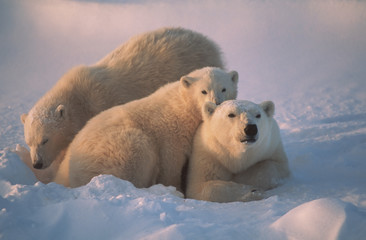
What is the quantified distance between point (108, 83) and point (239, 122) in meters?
2.82

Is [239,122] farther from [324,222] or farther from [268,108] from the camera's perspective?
[324,222]

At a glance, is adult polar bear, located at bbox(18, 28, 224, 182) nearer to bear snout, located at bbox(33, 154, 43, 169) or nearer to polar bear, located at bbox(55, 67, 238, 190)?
bear snout, located at bbox(33, 154, 43, 169)

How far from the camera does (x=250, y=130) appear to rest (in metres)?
3.72

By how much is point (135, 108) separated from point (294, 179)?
203cm

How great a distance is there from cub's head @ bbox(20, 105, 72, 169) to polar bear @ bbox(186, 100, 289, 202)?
83.4 inches

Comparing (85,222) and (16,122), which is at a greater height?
(85,222)

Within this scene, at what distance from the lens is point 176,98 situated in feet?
15.7

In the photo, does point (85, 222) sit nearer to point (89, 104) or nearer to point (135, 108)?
point (135, 108)

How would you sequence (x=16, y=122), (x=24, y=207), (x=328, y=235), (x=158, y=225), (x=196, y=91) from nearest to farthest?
(x=328, y=235), (x=158, y=225), (x=24, y=207), (x=196, y=91), (x=16, y=122)

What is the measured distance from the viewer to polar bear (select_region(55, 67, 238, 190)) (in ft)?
13.9

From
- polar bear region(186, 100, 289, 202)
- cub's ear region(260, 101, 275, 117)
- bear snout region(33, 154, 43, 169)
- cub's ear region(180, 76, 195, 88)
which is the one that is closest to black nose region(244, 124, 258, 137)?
polar bear region(186, 100, 289, 202)

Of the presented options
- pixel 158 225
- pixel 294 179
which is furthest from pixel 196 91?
pixel 158 225

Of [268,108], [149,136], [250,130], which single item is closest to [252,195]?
[250,130]

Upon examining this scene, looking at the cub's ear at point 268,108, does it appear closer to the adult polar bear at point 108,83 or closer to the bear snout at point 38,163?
the adult polar bear at point 108,83
